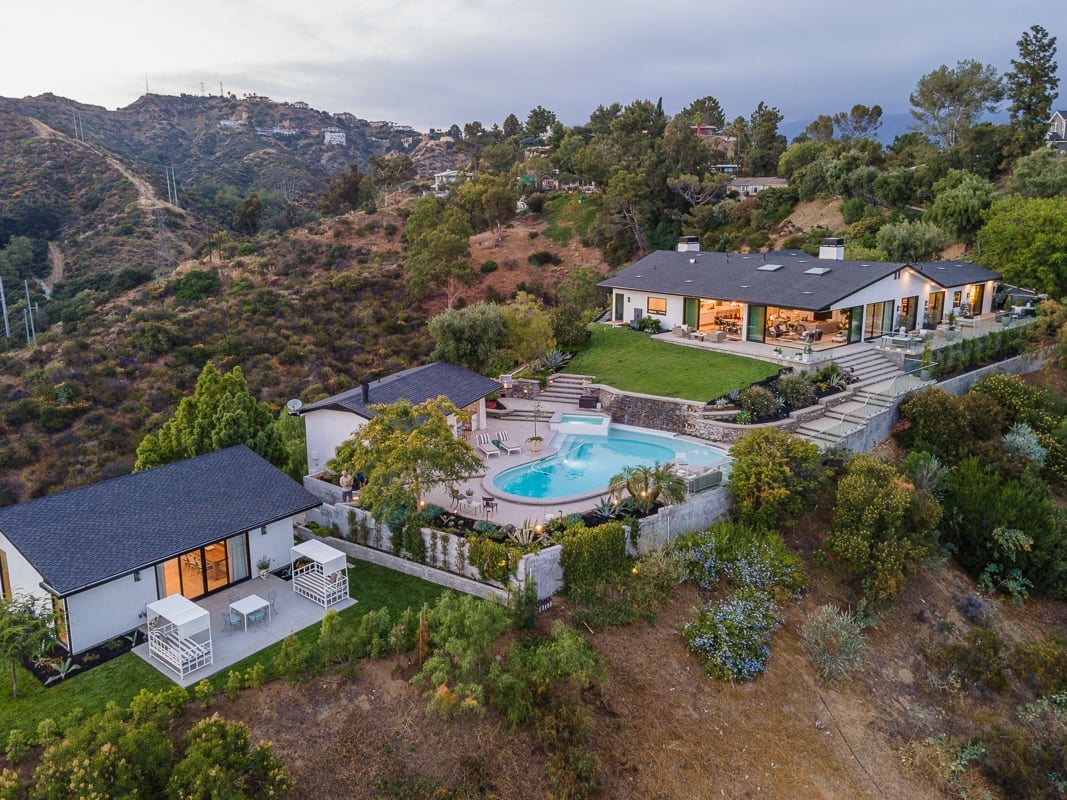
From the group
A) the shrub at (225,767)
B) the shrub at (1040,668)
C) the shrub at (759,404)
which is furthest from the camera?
the shrub at (759,404)

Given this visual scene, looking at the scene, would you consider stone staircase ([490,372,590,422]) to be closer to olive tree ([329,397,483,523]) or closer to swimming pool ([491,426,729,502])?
swimming pool ([491,426,729,502])

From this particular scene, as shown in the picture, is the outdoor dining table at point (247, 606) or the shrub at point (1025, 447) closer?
the outdoor dining table at point (247, 606)

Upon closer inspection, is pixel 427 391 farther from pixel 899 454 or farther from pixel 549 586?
pixel 899 454

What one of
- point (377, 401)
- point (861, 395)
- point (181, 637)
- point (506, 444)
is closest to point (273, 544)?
point (181, 637)

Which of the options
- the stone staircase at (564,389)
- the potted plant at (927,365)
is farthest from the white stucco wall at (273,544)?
the potted plant at (927,365)

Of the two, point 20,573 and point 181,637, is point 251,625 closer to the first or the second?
point 181,637

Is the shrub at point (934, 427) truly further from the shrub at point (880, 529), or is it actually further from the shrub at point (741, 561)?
the shrub at point (741, 561)

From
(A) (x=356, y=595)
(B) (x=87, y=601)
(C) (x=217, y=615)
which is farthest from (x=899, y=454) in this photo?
(B) (x=87, y=601)

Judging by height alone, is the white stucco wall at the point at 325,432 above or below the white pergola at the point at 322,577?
above
